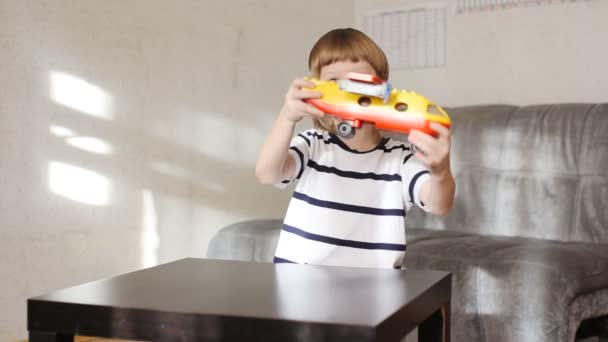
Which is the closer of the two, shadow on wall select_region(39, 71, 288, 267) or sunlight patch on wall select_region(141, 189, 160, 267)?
shadow on wall select_region(39, 71, 288, 267)

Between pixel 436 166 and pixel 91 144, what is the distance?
149 centimetres

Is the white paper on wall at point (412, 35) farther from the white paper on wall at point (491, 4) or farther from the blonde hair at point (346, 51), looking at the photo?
the blonde hair at point (346, 51)

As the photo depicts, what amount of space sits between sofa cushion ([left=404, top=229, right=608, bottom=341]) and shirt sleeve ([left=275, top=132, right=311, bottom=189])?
2.67 ft

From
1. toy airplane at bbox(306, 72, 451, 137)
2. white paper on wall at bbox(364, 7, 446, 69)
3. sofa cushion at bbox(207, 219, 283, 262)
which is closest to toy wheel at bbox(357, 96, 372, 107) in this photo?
toy airplane at bbox(306, 72, 451, 137)

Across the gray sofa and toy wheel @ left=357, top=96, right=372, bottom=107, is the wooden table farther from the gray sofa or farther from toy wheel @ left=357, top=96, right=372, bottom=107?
the gray sofa

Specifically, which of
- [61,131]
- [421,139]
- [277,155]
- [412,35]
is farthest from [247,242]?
[421,139]

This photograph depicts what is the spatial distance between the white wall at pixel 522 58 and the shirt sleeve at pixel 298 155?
1844 mm

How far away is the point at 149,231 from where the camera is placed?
8.16 feet

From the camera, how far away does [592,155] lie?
2.39m

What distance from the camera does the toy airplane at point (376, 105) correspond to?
0.99 metres

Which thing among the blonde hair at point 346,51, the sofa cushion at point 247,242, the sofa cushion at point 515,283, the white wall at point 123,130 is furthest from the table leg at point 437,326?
the white wall at point 123,130

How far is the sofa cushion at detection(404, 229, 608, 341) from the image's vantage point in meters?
1.81

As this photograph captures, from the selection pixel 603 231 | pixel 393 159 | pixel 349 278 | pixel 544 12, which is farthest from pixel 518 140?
pixel 349 278

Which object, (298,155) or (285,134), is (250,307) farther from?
(298,155)
